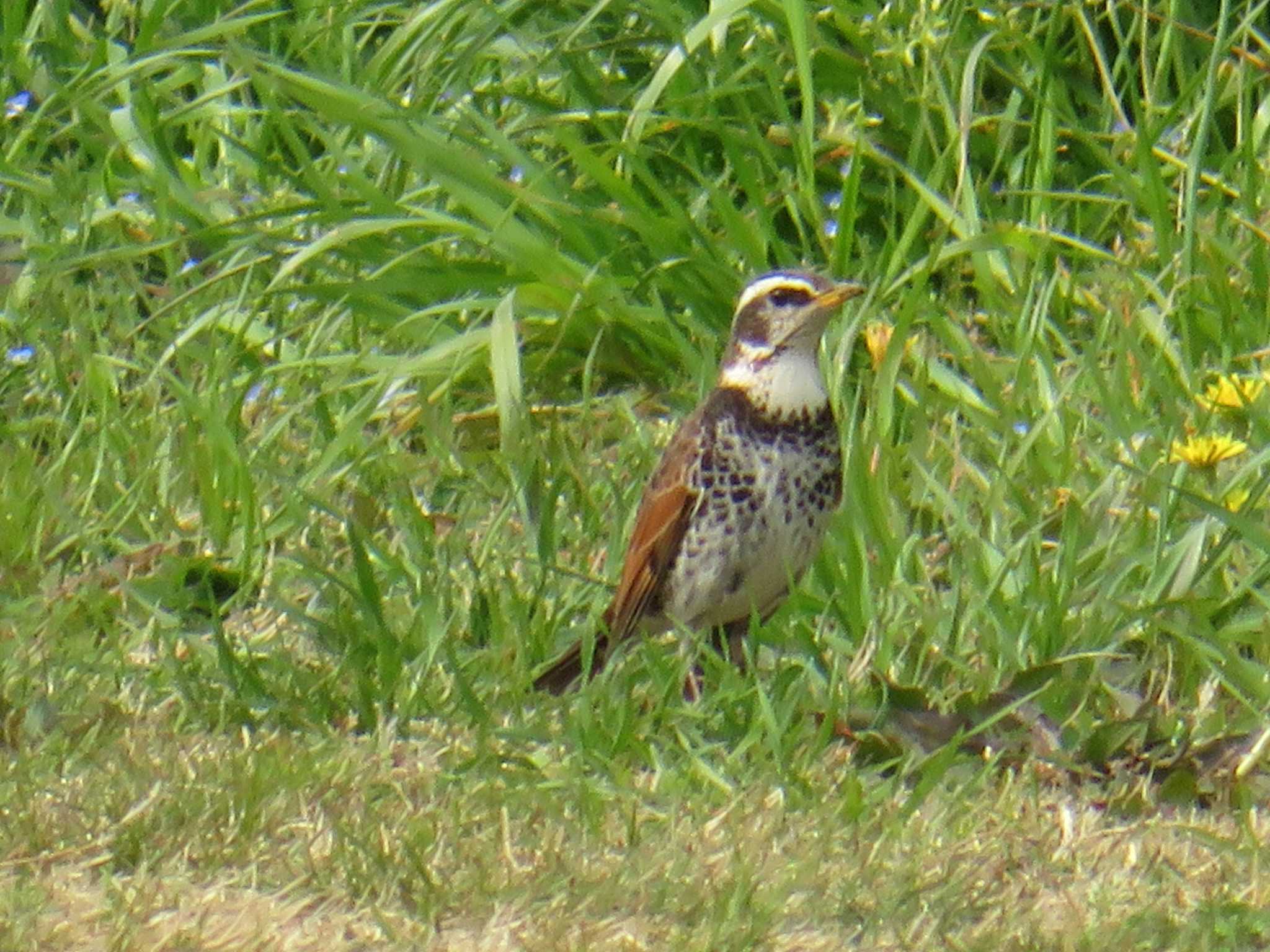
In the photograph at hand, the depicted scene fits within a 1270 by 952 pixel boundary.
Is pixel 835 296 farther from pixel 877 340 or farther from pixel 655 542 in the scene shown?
pixel 877 340

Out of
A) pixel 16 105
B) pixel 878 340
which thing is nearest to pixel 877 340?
pixel 878 340

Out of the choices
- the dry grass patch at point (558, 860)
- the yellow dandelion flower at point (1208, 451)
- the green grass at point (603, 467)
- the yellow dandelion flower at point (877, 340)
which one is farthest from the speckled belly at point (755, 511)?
the yellow dandelion flower at point (877, 340)

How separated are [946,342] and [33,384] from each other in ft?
7.92

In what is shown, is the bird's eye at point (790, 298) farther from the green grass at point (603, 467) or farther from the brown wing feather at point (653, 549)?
the green grass at point (603, 467)

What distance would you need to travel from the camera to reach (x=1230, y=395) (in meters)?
5.86

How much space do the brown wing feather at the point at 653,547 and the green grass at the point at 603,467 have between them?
12 centimetres

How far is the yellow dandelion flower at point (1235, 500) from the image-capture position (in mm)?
5465

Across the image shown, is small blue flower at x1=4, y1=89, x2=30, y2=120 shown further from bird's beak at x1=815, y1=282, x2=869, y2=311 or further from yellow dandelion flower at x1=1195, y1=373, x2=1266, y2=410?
yellow dandelion flower at x1=1195, y1=373, x2=1266, y2=410

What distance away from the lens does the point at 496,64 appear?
24.7ft

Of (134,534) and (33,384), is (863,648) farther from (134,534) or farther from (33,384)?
(33,384)

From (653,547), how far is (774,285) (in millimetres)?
622

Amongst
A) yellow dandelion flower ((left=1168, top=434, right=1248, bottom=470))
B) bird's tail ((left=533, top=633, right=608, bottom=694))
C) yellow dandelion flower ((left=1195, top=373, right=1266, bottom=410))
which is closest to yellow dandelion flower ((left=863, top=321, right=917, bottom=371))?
yellow dandelion flower ((left=1195, top=373, right=1266, bottom=410))

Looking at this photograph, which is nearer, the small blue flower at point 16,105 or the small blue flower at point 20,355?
the small blue flower at point 20,355

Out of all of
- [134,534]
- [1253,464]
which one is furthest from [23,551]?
[1253,464]
